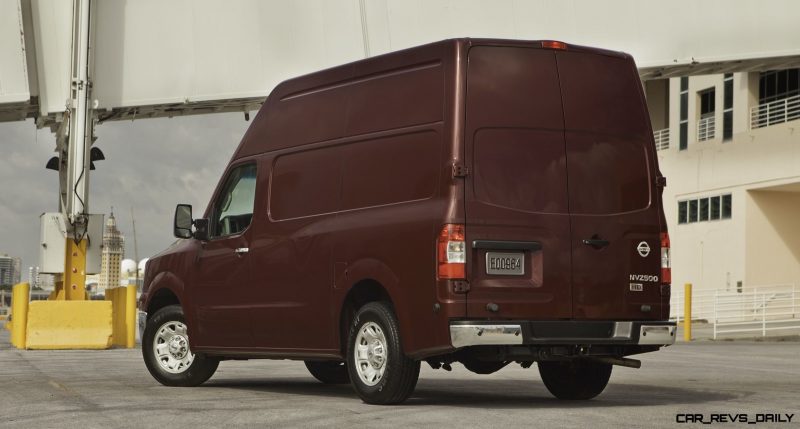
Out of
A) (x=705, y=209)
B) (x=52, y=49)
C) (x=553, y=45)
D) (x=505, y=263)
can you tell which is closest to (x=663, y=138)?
(x=705, y=209)

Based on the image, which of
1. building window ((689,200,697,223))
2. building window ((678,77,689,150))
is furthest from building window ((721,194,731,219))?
building window ((678,77,689,150))

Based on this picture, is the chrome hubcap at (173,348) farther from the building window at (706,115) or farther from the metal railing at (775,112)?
the building window at (706,115)

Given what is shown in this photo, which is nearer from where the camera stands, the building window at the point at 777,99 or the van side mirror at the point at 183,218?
the van side mirror at the point at 183,218

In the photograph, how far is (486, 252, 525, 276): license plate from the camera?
31.4ft

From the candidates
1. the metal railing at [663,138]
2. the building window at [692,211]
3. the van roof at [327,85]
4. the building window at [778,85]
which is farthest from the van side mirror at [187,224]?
the metal railing at [663,138]

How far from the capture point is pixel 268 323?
1141cm

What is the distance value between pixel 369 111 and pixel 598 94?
5.86ft

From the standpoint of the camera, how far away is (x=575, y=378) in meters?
11.2

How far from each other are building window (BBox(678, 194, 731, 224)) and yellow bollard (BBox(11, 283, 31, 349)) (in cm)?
2979

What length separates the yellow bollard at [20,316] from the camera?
72.5 feet

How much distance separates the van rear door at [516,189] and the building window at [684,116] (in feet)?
136

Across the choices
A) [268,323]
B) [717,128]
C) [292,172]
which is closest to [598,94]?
[292,172]

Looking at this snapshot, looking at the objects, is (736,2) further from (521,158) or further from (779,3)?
(521,158)

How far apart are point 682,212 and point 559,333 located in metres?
41.5
